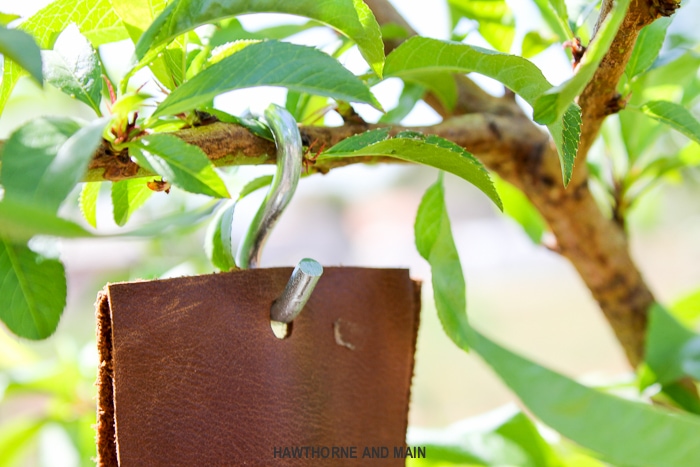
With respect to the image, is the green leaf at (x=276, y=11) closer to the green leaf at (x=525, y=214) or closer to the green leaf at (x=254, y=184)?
the green leaf at (x=254, y=184)

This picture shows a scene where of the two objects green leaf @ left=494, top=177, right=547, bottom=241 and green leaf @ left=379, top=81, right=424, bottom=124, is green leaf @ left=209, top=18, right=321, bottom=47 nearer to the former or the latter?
green leaf @ left=379, top=81, right=424, bottom=124

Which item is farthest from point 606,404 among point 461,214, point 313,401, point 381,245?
point 461,214

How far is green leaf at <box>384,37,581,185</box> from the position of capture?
0.75ft

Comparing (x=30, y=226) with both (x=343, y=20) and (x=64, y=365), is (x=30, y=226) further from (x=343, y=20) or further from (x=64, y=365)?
(x=64, y=365)

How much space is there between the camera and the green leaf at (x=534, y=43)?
409 millimetres

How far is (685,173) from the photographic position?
90 cm

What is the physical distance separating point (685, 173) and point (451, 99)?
637mm

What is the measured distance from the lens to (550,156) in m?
0.43

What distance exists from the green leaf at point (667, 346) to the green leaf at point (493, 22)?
22 cm

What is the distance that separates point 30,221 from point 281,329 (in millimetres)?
131

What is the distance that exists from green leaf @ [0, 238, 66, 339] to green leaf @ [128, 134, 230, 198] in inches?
1.8

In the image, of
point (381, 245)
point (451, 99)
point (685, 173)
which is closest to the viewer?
point (451, 99)

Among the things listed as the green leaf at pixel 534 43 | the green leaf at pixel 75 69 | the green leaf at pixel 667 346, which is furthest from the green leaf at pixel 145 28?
the green leaf at pixel 667 346

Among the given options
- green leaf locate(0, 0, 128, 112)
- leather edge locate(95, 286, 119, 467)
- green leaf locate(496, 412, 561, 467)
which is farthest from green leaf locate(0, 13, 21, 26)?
green leaf locate(496, 412, 561, 467)
